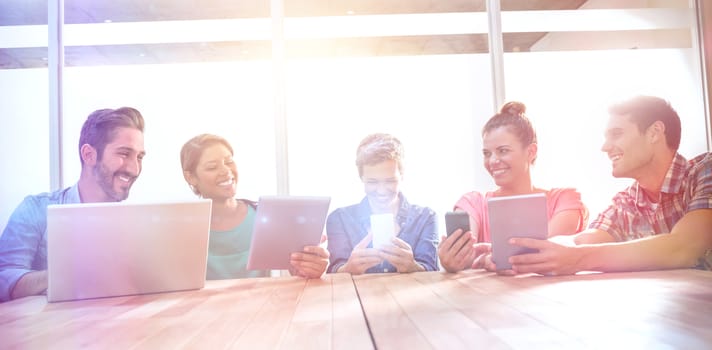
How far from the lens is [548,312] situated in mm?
1039

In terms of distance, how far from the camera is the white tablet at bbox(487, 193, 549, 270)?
1.69 metres

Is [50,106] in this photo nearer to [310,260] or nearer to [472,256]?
[310,260]

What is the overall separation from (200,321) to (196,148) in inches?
71.5

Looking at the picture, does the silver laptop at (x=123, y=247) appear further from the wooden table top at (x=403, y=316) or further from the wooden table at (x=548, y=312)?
the wooden table at (x=548, y=312)

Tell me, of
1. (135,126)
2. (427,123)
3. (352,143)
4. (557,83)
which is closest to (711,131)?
(557,83)

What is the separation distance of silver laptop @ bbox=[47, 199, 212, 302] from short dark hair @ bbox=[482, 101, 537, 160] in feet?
5.39

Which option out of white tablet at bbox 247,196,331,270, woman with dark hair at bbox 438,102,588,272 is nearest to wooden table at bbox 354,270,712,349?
white tablet at bbox 247,196,331,270

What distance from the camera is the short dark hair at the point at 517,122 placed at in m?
2.66

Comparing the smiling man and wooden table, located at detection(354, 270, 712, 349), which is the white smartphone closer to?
wooden table, located at detection(354, 270, 712, 349)

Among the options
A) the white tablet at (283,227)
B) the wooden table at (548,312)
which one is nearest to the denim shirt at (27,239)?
the white tablet at (283,227)

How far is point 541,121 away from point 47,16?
12.2 feet

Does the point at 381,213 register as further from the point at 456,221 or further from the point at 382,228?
the point at 456,221

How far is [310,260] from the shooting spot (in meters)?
1.98

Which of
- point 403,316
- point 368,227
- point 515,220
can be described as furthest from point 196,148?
→ point 403,316
